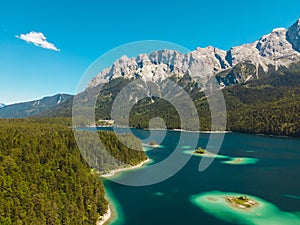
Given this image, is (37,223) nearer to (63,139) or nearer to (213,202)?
(213,202)

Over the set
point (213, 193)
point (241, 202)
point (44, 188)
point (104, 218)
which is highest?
point (44, 188)

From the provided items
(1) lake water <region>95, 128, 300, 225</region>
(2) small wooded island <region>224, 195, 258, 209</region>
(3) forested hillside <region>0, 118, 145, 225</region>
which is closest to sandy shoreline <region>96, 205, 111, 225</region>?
(3) forested hillside <region>0, 118, 145, 225</region>

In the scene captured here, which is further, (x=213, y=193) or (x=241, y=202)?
(x=213, y=193)

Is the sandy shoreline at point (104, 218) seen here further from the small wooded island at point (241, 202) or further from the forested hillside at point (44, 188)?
the small wooded island at point (241, 202)

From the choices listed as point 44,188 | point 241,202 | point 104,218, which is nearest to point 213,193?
point 241,202

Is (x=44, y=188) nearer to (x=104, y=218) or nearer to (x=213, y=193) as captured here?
(x=104, y=218)

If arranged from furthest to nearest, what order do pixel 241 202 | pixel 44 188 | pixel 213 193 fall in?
pixel 213 193, pixel 241 202, pixel 44 188

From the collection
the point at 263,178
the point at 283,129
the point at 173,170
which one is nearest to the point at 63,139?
the point at 173,170
